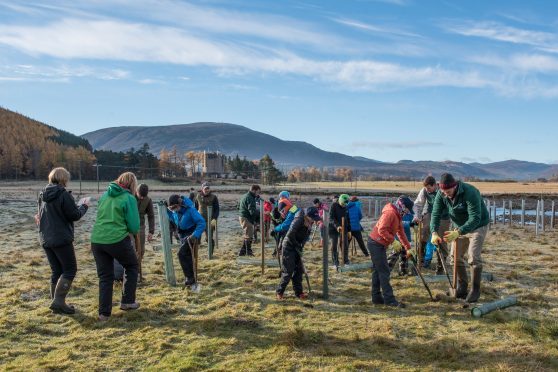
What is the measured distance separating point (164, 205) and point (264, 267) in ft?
10.7

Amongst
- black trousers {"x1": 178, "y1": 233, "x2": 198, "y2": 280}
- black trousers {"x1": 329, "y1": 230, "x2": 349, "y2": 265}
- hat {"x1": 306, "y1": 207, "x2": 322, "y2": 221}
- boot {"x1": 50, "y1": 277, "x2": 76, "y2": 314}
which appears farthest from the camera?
black trousers {"x1": 329, "y1": 230, "x2": 349, "y2": 265}

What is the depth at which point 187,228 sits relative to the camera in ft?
31.9

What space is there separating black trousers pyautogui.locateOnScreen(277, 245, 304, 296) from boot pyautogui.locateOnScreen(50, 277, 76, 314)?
359 cm

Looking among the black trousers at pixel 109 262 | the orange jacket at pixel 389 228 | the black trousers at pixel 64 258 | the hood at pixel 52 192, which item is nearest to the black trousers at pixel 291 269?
the orange jacket at pixel 389 228

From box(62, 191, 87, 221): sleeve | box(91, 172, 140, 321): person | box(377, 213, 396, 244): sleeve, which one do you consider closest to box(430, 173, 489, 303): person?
box(377, 213, 396, 244): sleeve

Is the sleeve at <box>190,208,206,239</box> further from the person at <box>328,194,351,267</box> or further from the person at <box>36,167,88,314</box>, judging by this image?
the person at <box>328,194,351,267</box>

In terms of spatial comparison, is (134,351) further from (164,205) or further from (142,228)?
(142,228)

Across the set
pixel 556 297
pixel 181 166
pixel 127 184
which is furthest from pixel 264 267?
pixel 181 166

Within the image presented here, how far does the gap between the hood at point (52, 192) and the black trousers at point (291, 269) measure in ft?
12.8

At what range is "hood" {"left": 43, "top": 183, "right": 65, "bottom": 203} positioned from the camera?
7543 mm

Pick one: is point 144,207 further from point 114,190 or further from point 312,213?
point 312,213

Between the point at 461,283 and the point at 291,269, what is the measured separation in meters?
3.09

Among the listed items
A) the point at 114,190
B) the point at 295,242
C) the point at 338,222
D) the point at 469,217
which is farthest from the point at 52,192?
the point at 338,222

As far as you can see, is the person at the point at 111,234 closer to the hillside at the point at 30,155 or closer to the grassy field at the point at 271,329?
the grassy field at the point at 271,329
